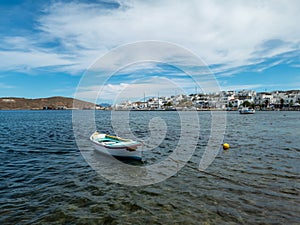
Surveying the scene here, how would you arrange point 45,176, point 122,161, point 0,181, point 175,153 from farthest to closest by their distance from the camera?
1. point 175,153
2. point 122,161
3. point 45,176
4. point 0,181

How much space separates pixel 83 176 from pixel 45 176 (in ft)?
7.87

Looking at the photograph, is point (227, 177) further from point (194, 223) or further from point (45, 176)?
point (45, 176)

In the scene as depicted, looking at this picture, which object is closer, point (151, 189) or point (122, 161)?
point (151, 189)

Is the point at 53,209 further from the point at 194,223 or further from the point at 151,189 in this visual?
the point at 194,223

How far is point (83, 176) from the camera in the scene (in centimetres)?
1362

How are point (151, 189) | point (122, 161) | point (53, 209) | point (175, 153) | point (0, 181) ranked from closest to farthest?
point (53, 209) < point (151, 189) < point (0, 181) < point (122, 161) < point (175, 153)

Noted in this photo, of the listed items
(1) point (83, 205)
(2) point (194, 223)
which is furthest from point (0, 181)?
(2) point (194, 223)

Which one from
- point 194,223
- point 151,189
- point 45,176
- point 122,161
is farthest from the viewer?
point 122,161

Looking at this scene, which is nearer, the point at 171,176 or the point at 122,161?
the point at 171,176

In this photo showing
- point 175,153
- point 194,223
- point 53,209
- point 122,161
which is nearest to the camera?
point 194,223

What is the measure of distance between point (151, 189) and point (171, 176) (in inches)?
94.4

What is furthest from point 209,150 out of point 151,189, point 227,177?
point 151,189

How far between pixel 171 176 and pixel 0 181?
1028 centimetres

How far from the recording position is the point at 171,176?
13547 mm
